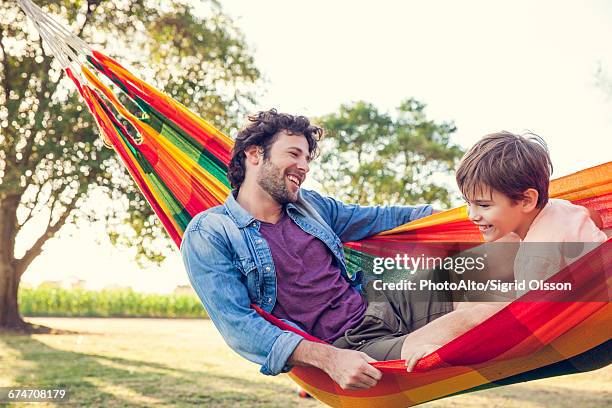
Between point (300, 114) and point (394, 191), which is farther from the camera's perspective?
point (394, 191)

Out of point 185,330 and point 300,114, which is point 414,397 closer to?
point 300,114

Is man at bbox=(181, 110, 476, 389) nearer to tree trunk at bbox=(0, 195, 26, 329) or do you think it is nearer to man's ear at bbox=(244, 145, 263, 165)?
man's ear at bbox=(244, 145, 263, 165)

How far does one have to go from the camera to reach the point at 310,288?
5.98 ft

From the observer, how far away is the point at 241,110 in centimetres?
831

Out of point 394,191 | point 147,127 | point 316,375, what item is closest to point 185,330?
point 394,191

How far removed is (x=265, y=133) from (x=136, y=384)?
3874 mm

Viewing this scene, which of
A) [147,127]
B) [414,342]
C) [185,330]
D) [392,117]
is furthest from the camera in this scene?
[392,117]

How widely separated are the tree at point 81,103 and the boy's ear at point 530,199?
6715mm

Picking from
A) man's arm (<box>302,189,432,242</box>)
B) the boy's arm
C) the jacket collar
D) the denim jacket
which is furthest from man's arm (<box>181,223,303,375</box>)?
the boy's arm

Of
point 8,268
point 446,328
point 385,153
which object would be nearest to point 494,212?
point 446,328

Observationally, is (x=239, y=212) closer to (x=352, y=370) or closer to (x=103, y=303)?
(x=352, y=370)

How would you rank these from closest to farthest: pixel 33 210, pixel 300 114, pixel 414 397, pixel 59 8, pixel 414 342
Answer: pixel 414 342 < pixel 414 397 < pixel 300 114 < pixel 59 8 < pixel 33 210

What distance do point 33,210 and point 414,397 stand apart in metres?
7.85

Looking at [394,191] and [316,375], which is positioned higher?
[394,191]
